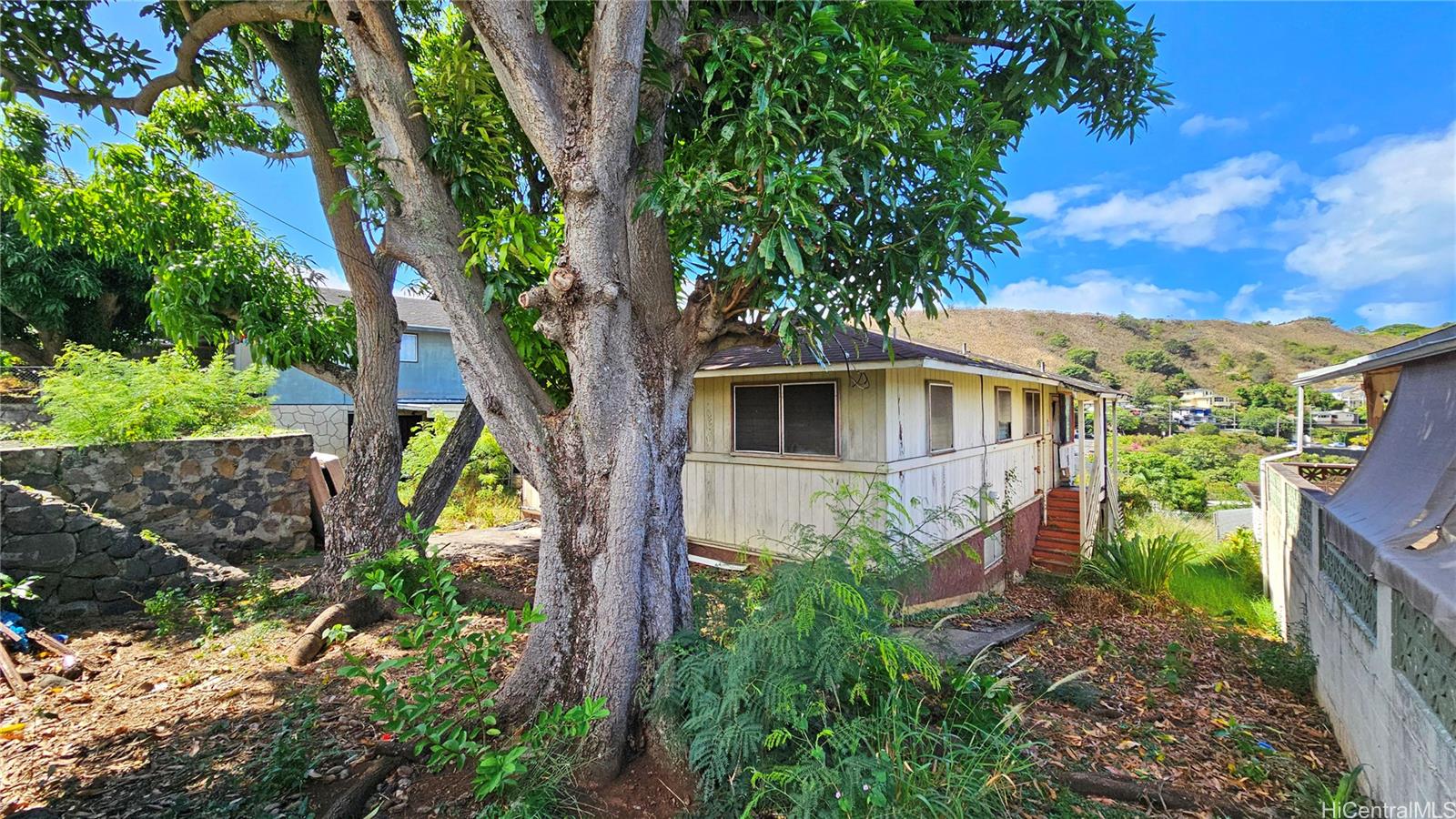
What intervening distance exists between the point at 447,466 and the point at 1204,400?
Result: 169ft

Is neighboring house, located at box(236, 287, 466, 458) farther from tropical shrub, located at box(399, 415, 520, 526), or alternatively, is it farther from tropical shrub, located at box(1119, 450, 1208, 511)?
tropical shrub, located at box(1119, 450, 1208, 511)

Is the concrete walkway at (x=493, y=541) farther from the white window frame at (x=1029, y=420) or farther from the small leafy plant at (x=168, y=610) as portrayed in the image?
the white window frame at (x=1029, y=420)

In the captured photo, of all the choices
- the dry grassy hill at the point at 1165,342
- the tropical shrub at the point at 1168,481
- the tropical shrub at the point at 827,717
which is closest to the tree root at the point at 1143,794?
the tropical shrub at the point at 827,717

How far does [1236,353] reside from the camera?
48.7 meters

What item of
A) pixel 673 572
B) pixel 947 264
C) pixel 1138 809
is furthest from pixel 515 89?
pixel 1138 809

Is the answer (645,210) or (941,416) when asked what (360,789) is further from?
(941,416)

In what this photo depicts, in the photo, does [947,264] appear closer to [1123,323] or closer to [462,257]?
[462,257]

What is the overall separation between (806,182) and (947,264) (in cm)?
94

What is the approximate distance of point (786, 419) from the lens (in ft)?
23.8

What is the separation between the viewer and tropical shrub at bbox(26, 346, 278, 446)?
5.88 m

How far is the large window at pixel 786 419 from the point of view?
22.8ft

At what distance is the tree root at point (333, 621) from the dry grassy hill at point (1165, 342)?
4264 cm

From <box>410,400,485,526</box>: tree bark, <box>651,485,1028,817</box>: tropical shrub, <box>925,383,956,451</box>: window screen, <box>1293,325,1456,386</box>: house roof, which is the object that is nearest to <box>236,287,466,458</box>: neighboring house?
<box>410,400,485,526</box>: tree bark

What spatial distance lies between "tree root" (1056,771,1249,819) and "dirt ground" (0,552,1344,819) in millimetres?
84
